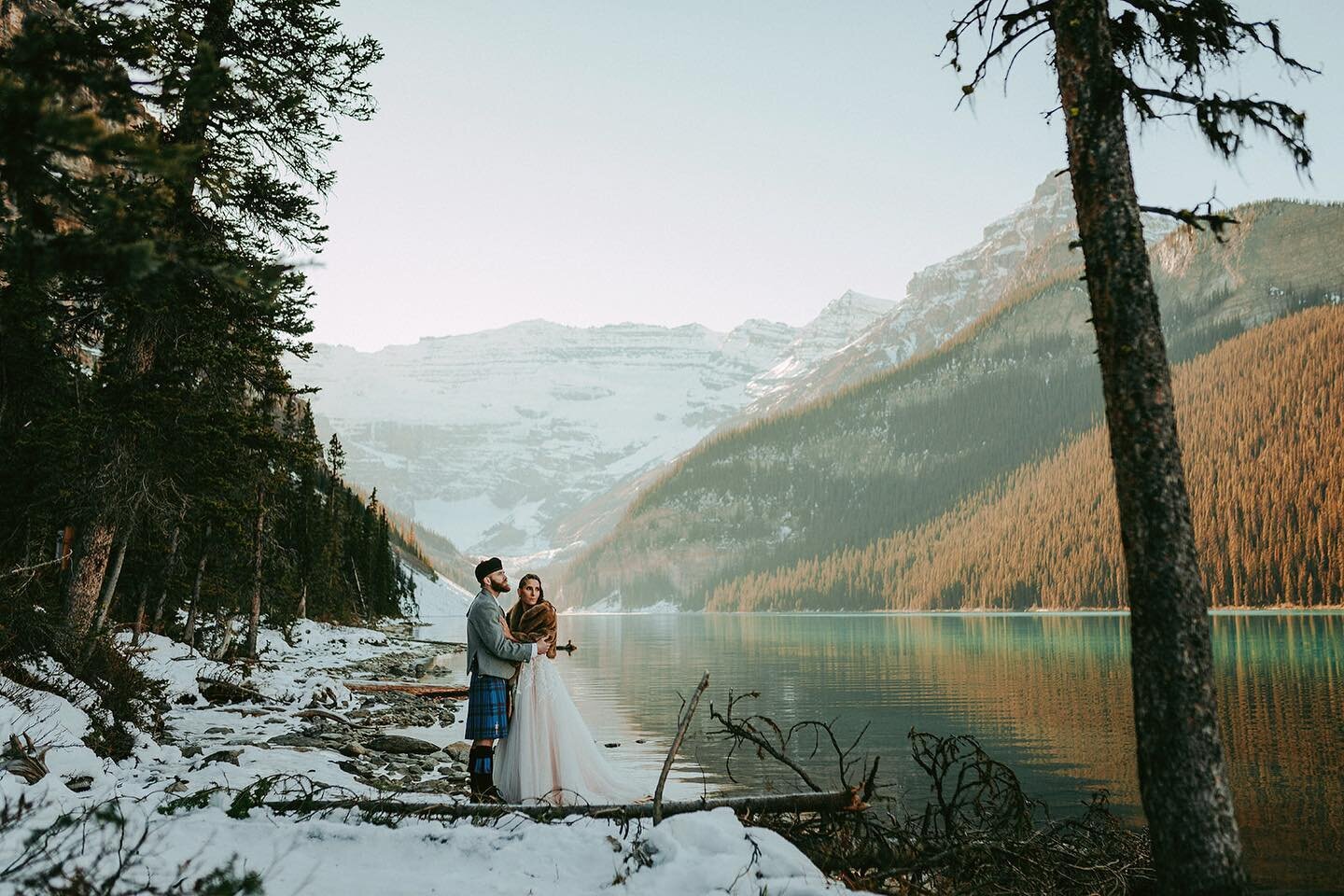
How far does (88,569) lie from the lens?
12.1m

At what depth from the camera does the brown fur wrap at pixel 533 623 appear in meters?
9.90

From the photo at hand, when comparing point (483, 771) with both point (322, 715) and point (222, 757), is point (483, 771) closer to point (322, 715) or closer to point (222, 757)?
point (222, 757)

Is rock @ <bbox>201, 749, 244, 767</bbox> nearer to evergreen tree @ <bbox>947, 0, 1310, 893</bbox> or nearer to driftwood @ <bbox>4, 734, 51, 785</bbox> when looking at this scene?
driftwood @ <bbox>4, 734, 51, 785</bbox>

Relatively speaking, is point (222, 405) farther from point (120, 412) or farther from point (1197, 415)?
point (1197, 415)

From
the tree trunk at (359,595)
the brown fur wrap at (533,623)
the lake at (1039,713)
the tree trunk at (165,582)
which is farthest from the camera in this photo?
the tree trunk at (359,595)

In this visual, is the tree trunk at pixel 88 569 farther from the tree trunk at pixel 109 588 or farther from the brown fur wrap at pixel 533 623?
the brown fur wrap at pixel 533 623

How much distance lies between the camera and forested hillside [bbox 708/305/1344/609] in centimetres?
10312

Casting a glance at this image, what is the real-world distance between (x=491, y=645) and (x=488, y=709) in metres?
0.71

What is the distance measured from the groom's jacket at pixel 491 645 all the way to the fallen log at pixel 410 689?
16.1 metres

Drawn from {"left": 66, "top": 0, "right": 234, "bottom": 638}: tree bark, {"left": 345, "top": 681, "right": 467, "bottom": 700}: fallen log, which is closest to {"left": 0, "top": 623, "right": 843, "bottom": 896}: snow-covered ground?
{"left": 66, "top": 0, "right": 234, "bottom": 638}: tree bark

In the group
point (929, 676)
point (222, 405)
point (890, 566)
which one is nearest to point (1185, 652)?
point (222, 405)

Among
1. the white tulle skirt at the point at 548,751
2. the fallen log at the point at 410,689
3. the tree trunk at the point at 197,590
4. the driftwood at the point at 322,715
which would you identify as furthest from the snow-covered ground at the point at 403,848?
the tree trunk at the point at 197,590

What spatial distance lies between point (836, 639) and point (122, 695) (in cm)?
6852

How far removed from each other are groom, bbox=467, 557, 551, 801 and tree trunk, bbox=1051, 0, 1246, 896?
233 inches
